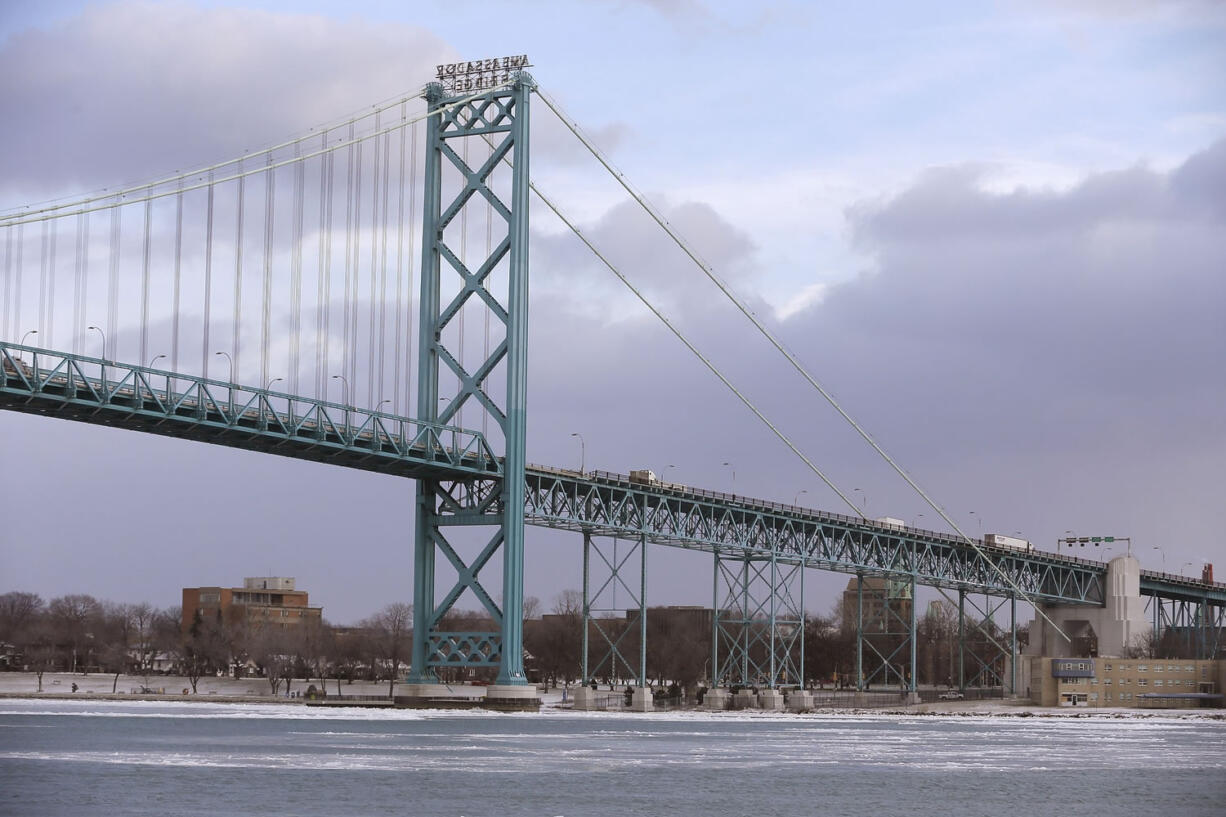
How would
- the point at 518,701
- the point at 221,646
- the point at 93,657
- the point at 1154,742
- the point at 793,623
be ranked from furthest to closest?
1. the point at 93,657
2. the point at 221,646
3. the point at 793,623
4. the point at 518,701
5. the point at 1154,742

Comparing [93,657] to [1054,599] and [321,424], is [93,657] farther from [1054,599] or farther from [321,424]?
[321,424]

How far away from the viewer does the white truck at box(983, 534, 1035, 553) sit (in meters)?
144

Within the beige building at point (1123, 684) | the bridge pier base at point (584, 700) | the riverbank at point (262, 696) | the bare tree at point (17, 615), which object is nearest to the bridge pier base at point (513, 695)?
the riverbank at point (262, 696)

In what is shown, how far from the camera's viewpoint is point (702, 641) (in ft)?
613

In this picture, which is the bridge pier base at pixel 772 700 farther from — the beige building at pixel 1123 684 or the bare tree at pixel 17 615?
the bare tree at pixel 17 615

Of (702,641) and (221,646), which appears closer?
(221,646)

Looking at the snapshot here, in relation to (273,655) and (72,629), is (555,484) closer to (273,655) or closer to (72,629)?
(273,655)

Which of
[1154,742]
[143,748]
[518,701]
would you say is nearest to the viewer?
[143,748]

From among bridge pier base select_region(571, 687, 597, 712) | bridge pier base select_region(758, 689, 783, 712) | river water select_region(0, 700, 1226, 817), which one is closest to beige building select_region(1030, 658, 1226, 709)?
bridge pier base select_region(758, 689, 783, 712)

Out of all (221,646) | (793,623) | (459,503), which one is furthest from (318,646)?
(459,503)

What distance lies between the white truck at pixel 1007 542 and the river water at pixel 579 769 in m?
57.0

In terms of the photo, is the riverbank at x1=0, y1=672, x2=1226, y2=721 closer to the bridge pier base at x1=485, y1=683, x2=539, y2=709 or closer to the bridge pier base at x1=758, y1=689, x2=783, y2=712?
the bridge pier base at x1=758, y1=689, x2=783, y2=712

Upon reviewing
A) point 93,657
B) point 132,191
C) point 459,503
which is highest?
point 132,191

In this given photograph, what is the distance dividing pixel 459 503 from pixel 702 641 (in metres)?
98.5
